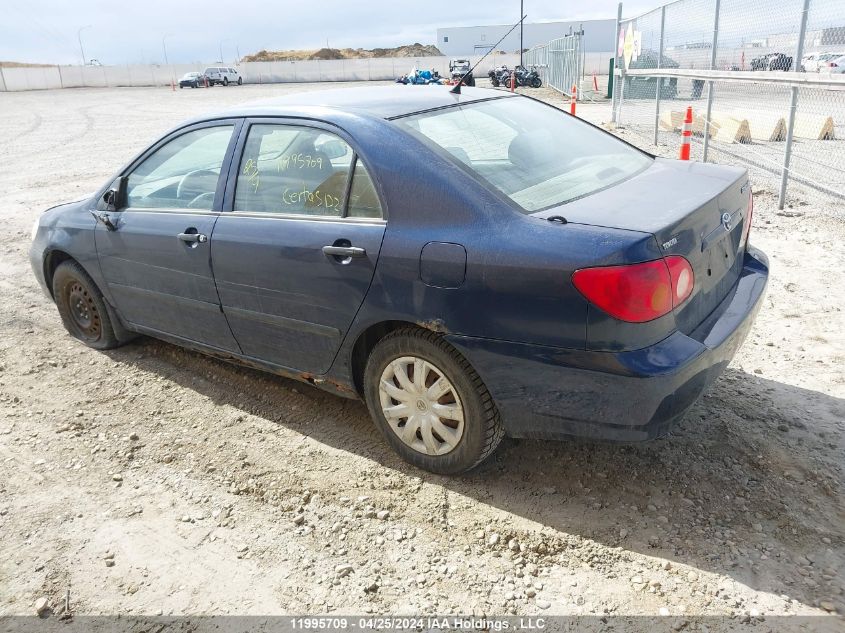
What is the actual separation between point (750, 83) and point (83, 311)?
836cm

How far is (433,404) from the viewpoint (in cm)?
306

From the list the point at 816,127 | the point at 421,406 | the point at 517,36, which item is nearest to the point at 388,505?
the point at 421,406

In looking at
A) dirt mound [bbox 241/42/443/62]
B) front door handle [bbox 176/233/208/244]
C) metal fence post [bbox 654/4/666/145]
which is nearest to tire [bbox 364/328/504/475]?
front door handle [bbox 176/233/208/244]

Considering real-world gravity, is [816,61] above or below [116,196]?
above

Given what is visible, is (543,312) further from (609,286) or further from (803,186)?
(803,186)

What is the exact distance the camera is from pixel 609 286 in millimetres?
2479

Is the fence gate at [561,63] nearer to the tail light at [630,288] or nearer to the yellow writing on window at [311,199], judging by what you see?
the yellow writing on window at [311,199]

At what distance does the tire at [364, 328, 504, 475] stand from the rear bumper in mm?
86

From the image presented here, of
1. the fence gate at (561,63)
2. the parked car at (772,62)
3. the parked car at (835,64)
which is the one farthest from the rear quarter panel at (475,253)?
the fence gate at (561,63)

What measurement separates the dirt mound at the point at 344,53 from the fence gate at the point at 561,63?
55.8 meters

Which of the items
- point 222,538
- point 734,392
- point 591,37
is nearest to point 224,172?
point 222,538

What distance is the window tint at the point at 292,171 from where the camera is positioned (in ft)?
10.6

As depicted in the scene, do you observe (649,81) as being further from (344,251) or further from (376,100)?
(344,251)

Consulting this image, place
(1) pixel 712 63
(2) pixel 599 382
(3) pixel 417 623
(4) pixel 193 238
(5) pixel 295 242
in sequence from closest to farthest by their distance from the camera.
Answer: (3) pixel 417 623, (2) pixel 599 382, (5) pixel 295 242, (4) pixel 193 238, (1) pixel 712 63
